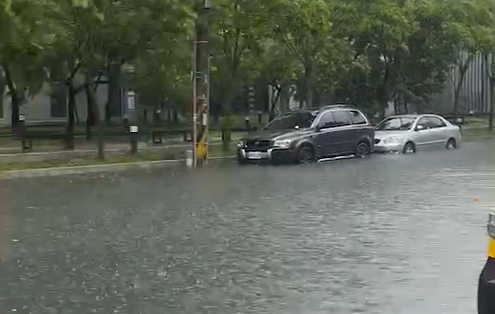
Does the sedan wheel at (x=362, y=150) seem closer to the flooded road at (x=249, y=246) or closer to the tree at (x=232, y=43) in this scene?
the tree at (x=232, y=43)

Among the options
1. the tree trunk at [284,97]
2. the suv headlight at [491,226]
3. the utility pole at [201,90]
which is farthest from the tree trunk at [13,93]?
the suv headlight at [491,226]

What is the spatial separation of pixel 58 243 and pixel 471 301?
19.1 ft

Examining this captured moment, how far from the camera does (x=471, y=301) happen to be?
30.1 ft

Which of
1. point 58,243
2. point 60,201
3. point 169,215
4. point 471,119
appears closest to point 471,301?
point 58,243

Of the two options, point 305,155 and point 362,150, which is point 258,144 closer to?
point 305,155

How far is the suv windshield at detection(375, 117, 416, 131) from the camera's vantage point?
33.7m

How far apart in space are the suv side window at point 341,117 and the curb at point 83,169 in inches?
184

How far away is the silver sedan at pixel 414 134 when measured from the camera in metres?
32.7

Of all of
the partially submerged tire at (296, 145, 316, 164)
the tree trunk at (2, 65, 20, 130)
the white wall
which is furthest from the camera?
the white wall

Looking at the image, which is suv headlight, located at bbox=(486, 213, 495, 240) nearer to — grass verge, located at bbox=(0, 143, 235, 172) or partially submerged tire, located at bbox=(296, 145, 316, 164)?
grass verge, located at bbox=(0, 143, 235, 172)

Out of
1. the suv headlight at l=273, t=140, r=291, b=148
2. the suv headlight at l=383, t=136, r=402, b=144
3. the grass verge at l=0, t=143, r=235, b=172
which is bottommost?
the grass verge at l=0, t=143, r=235, b=172

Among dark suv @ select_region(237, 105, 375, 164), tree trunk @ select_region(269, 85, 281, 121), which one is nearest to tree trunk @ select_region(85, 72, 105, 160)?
dark suv @ select_region(237, 105, 375, 164)

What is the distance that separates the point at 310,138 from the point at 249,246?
16605 mm

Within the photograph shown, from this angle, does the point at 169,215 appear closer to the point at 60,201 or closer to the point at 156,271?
the point at 60,201
